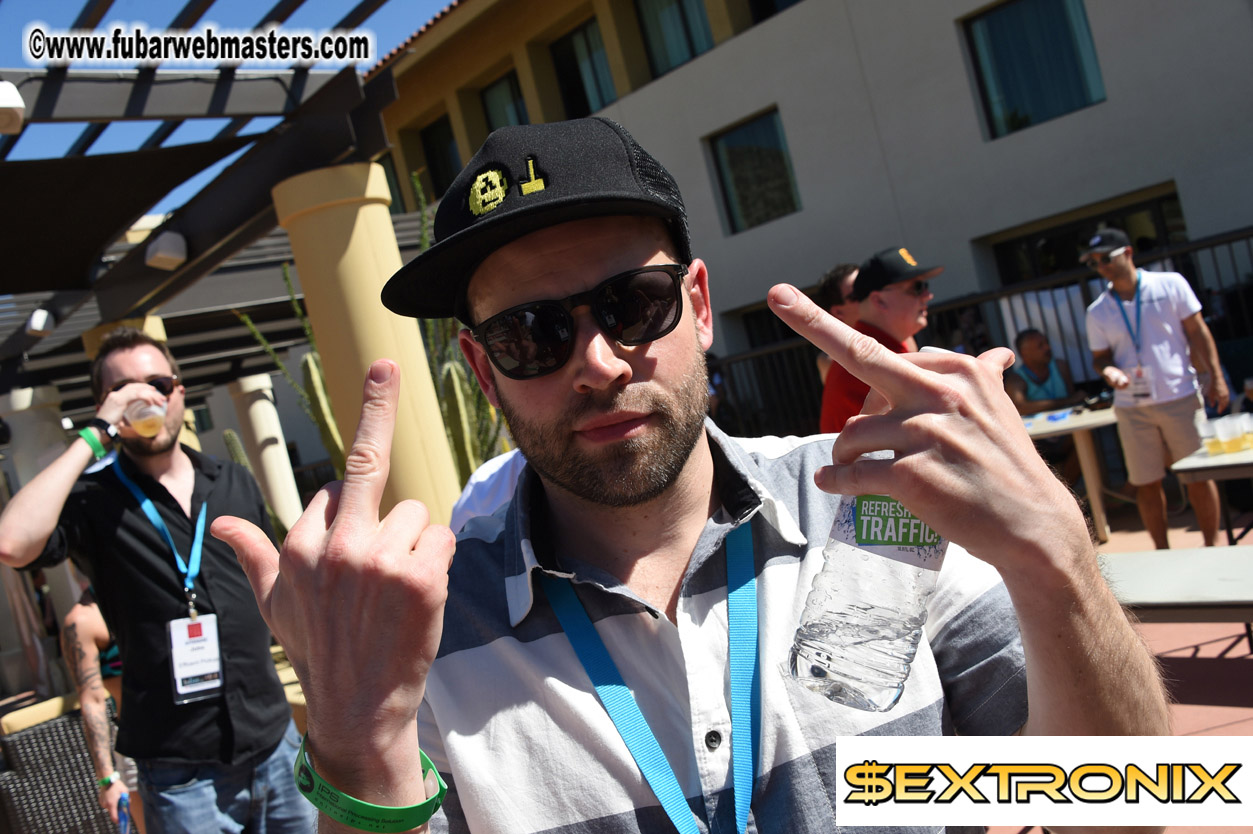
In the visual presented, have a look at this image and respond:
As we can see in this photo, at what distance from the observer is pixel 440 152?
1855 centimetres

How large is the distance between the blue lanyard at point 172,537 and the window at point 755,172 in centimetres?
1149

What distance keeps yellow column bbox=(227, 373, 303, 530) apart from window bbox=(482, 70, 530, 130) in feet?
24.4

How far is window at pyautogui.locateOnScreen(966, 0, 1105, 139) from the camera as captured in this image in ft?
34.4

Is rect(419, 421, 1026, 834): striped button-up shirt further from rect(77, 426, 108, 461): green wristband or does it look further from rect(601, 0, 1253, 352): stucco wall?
rect(601, 0, 1253, 352): stucco wall

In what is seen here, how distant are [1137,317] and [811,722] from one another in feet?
19.5

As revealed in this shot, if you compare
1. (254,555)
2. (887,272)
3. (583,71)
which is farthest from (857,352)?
(583,71)

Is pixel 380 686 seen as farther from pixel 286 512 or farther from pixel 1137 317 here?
pixel 286 512

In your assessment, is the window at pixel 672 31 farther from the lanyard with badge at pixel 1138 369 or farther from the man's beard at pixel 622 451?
the man's beard at pixel 622 451

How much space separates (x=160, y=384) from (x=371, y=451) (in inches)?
112

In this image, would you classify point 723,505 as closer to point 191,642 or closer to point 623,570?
point 623,570

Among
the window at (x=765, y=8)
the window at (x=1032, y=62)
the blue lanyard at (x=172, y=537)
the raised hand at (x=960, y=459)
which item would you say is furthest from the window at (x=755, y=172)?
the raised hand at (x=960, y=459)

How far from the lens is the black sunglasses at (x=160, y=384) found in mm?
3469

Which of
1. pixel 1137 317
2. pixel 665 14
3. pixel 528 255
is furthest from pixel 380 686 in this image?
pixel 665 14

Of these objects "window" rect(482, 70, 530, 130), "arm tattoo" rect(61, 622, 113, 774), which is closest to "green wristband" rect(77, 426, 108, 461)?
"arm tattoo" rect(61, 622, 113, 774)
